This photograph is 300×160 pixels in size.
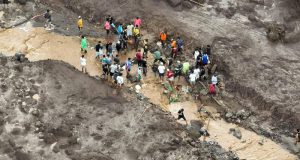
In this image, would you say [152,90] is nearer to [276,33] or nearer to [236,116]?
[236,116]

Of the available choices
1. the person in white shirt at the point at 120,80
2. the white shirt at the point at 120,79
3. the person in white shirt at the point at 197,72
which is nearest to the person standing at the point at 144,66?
the person in white shirt at the point at 120,80

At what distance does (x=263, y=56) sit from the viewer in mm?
30219

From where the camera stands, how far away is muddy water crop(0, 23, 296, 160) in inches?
1036

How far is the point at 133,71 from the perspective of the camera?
97.3 feet

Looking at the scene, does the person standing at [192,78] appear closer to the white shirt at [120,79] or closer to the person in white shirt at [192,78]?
the person in white shirt at [192,78]

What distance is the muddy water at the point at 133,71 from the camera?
26312 mm

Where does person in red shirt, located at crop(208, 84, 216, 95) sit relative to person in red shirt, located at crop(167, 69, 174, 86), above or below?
below

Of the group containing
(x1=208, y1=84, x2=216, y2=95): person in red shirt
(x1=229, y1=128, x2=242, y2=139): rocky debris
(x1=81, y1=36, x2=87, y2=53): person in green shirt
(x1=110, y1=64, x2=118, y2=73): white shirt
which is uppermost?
(x1=81, y1=36, x2=87, y2=53): person in green shirt

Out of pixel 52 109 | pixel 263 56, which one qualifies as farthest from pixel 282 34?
pixel 52 109

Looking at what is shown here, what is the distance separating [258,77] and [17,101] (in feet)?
43.0

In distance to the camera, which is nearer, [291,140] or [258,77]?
[291,140]

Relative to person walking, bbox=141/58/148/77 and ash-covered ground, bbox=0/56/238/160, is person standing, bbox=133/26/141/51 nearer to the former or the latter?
person walking, bbox=141/58/148/77

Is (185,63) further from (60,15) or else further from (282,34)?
(60,15)

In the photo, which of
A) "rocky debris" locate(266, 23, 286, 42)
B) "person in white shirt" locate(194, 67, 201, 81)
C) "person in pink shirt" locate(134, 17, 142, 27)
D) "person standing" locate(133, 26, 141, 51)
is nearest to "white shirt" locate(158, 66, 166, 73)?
"person in white shirt" locate(194, 67, 201, 81)
